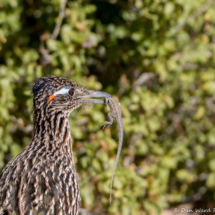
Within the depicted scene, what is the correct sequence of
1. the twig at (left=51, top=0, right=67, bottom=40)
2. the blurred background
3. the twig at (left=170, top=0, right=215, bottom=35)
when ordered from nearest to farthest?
the twig at (left=51, top=0, right=67, bottom=40)
the blurred background
the twig at (left=170, top=0, right=215, bottom=35)

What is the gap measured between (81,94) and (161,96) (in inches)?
84.8

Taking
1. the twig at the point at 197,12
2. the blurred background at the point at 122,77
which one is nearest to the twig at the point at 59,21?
the blurred background at the point at 122,77

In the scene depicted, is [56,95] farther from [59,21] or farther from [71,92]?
[59,21]

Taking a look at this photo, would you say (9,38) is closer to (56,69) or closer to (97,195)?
(56,69)

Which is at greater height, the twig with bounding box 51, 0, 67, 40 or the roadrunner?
the twig with bounding box 51, 0, 67, 40

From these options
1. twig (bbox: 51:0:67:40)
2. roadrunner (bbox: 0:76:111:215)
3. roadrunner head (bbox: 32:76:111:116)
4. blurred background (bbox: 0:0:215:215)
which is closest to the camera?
roadrunner (bbox: 0:76:111:215)

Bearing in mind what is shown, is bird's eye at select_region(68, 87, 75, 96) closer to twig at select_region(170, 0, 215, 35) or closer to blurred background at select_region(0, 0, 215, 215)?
blurred background at select_region(0, 0, 215, 215)

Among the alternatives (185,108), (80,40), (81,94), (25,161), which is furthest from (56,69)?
(185,108)

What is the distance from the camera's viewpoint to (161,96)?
16.9 feet

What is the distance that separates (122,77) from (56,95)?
6.78 feet

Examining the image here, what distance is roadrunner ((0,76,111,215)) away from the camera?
9.14 ft

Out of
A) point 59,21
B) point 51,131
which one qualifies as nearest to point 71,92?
point 51,131

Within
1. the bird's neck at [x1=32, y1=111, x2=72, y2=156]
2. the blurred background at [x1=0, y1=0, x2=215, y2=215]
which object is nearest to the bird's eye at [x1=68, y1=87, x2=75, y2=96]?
the bird's neck at [x1=32, y1=111, x2=72, y2=156]

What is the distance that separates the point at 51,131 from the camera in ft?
10.5
